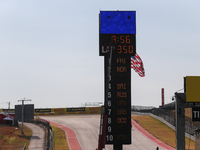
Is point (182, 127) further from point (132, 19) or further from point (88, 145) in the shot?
point (88, 145)

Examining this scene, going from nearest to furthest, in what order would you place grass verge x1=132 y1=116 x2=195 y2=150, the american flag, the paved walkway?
the american flag, the paved walkway, grass verge x1=132 y1=116 x2=195 y2=150

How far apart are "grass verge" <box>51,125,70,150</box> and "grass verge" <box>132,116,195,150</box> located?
51.7 ft

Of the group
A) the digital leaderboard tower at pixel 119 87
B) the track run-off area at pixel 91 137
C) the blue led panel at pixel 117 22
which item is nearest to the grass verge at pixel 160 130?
the track run-off area at pixel 91 137

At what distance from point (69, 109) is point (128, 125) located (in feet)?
224

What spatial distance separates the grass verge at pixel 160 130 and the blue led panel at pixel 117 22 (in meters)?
24.8

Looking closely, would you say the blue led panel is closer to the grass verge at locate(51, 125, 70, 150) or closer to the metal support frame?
the metal support frame

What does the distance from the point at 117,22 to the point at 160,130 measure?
114 feet

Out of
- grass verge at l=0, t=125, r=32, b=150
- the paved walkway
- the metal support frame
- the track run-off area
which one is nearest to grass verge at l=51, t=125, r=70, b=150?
the track run-off area

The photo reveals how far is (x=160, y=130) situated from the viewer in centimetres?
6341

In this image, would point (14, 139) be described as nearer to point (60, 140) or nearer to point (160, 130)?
point (60, 140)

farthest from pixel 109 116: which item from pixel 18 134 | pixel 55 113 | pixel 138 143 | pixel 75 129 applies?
pixel 55 113

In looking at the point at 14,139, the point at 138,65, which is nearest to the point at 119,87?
the point at 138,65

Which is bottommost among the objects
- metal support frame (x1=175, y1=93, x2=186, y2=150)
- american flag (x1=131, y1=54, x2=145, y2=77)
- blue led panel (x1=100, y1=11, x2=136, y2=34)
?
metal support frame (x1=175, y1=93, x2=186, y2=150)

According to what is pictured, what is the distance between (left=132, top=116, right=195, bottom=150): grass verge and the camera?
54.6 m
